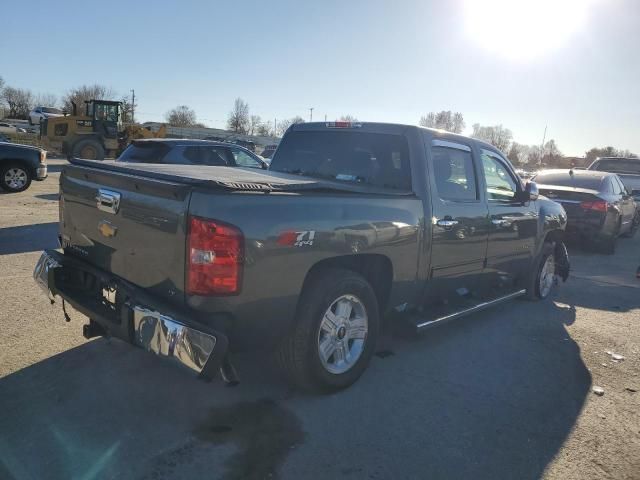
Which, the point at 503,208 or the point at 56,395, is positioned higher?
the point at 503,208

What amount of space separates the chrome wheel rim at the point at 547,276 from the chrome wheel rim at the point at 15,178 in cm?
1241

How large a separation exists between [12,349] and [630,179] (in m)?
16.9

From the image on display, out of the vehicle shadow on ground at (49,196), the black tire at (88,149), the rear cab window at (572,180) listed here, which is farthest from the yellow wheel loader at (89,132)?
the rear cab window at (572,180)

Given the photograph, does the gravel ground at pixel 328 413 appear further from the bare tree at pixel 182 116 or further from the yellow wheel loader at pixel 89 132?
the bare tree at pixel 182 116

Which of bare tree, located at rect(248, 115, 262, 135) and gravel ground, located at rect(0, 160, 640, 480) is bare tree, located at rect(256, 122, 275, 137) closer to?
bare tree, located at rect(248, 115, 262, 135)

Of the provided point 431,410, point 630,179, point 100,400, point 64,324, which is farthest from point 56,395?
point 630,179

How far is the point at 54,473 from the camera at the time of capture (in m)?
2.72

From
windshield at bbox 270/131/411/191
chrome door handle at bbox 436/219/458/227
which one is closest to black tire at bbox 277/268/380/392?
chrome door handle at bbox 436/219/458/227

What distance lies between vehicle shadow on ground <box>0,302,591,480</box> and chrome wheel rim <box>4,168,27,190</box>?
1073 cm

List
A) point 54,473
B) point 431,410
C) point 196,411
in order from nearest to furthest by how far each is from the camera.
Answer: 1. point 54,473
2. point 196,411
3. point 431,410

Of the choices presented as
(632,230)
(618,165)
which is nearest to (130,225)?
(632,230)

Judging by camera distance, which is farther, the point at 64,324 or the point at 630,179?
the point at 630,179

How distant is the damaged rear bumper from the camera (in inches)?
110

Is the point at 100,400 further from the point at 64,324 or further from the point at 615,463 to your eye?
the point at 615,463
